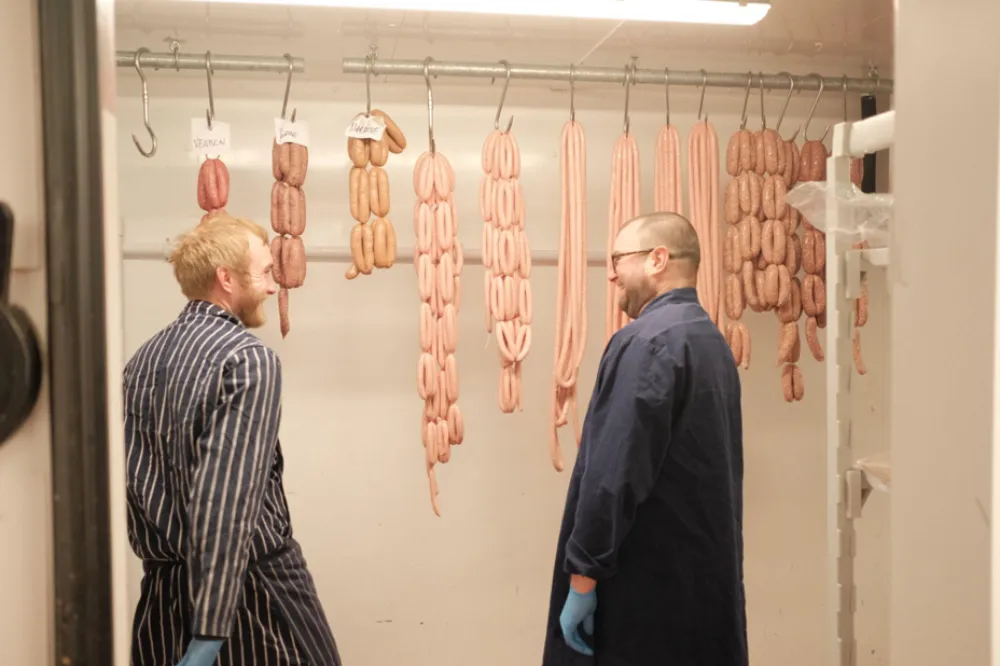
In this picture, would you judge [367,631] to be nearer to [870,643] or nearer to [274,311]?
[274,311]

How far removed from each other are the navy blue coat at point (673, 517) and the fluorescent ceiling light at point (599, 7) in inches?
32.7

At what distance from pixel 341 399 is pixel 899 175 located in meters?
2.75

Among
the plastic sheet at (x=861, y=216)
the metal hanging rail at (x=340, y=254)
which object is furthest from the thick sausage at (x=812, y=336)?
the plastic sheet at (x=861, y=216)

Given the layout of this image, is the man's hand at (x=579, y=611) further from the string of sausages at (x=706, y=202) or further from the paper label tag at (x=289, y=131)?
the paper label tag at (x=289, y=131)

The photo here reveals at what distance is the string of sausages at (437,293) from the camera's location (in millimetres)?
3021

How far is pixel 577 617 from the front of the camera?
96.4 inches

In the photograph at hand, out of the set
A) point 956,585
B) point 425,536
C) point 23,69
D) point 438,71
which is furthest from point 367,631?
point 23,69

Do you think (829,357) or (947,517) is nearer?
(947,517)

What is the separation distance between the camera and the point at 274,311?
352cm

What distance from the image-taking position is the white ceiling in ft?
11.0

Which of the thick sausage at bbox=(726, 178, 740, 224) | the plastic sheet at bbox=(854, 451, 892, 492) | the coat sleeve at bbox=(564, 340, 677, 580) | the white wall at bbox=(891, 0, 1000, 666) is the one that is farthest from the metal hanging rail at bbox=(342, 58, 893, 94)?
the white wall at bbox=(891, 0, 1000, 666)

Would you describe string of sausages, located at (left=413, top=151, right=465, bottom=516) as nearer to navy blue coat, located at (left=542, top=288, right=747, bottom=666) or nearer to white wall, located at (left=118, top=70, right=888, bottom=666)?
white wall, located at (left=118, top=70, right=888, bottom=666)

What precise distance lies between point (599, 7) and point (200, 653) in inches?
72.9

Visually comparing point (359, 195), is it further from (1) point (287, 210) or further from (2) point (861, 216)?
(2) point (861, 216)
